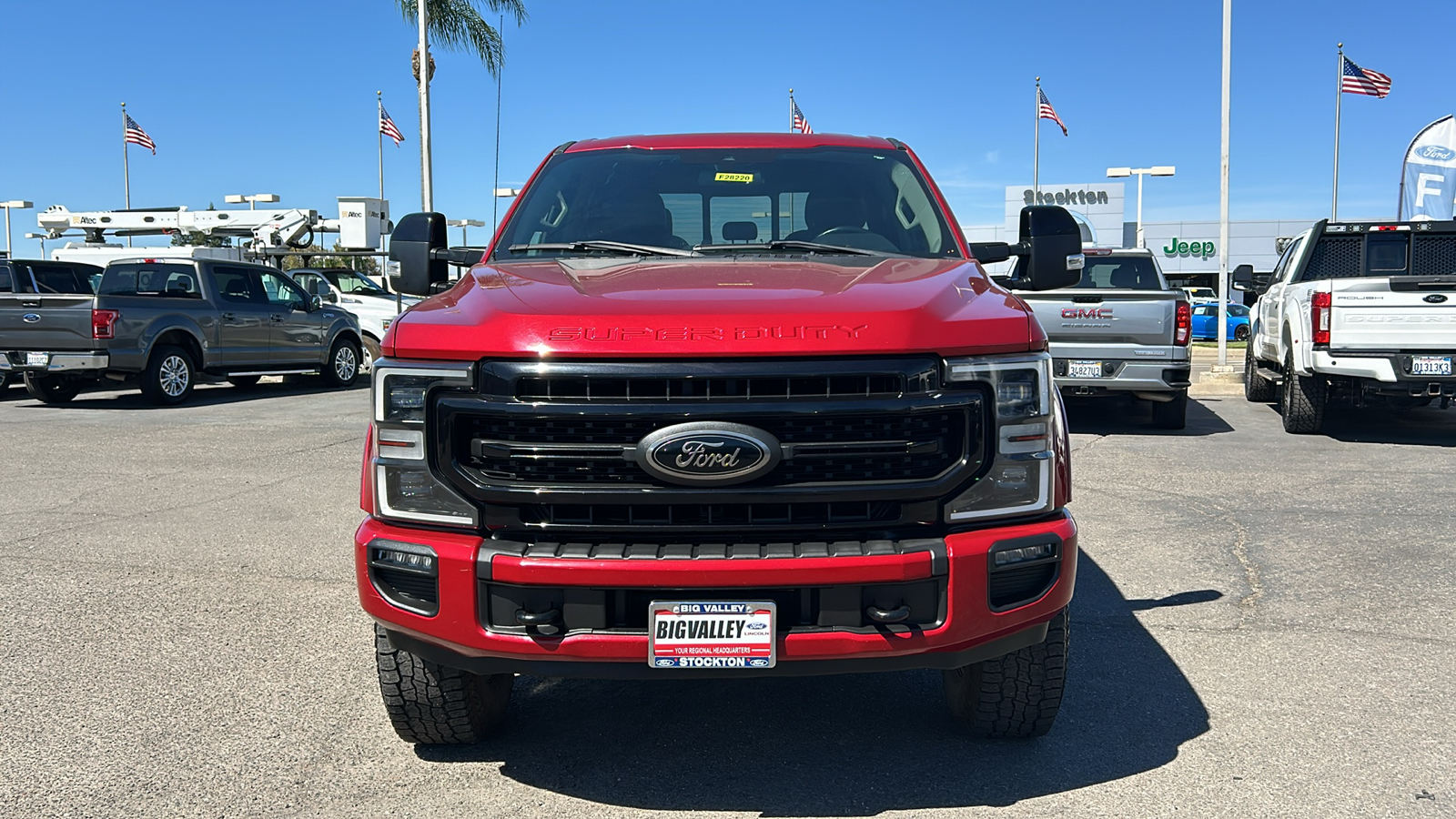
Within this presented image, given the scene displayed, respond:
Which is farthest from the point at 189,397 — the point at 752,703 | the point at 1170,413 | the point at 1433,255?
the point at 1433,255

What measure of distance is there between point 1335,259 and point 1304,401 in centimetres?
222

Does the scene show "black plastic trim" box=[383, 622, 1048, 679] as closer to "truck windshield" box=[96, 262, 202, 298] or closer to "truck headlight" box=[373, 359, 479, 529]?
"truck headlight" box=[373, 359, 479, 529]

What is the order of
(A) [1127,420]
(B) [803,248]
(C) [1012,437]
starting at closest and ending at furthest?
(C) [1012,437], (B) [803,248], (A) [1127,420]

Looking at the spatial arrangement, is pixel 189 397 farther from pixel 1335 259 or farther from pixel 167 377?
pixel 1335 259

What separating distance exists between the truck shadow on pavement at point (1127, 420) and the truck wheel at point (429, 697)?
785 centimetres

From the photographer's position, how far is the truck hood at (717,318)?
2.84m

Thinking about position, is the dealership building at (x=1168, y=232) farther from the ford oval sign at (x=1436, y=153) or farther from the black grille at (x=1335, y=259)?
the black grille at (x=1335, y=259)

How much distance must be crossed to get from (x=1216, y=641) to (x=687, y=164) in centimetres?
283

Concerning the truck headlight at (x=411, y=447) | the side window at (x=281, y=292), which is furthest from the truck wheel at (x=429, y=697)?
the side window at (x=281, y=292)

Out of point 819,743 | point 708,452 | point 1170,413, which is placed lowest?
point 819,743

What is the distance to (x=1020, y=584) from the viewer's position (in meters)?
3.00

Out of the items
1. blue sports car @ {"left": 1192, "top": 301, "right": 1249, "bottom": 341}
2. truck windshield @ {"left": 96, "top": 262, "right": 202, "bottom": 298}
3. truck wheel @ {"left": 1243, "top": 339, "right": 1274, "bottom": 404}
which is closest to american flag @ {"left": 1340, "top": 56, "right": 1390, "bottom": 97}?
blue sports car @ {"left": 1192, "top": 301, "right": 1249, "bottom": 341}

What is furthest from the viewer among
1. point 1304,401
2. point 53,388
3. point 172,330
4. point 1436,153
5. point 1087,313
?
point 1436,153

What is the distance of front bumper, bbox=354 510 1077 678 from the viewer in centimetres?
280
